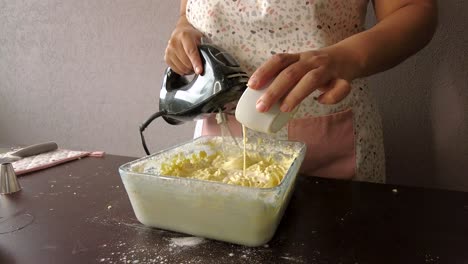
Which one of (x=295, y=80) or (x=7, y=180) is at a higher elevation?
(x=295, y=80)

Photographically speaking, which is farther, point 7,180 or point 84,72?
point 84,72

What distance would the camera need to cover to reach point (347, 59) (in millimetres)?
470

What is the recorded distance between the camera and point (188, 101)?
0.55 m

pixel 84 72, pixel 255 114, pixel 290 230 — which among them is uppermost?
pixel 84 72

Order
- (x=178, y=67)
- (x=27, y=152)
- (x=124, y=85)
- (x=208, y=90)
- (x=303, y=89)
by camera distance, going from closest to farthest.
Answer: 1. (x=303, y=89)
2. (x=208, y=90)
3. (x=178, y=67)
4. (x=27, y=152)
5. (x=124, y=85)

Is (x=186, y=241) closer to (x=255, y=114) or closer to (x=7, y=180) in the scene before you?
(x=255, y=114)

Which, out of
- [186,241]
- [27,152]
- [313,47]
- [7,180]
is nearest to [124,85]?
[27,152]

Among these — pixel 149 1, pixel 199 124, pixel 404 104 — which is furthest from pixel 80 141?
pixel 404 104

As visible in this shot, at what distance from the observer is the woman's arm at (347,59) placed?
0.41m

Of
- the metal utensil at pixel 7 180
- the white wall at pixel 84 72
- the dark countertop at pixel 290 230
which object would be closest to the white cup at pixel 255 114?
the dark countertop at pixel 290 230

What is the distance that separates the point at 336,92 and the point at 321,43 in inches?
9.5

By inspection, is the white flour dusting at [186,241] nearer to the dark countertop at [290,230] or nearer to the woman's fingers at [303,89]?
the dark countertop at [290,230]

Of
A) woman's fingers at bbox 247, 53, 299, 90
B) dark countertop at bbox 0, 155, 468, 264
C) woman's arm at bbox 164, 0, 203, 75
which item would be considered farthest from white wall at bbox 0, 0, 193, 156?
woman's fingers at bbox 247, 53, 299, 90

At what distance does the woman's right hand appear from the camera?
1.85ft
